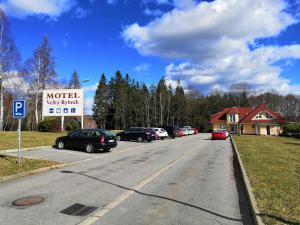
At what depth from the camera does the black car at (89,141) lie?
2300cm

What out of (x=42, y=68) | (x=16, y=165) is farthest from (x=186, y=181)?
(x=42, y=68)

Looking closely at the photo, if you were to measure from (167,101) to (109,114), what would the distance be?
59.6 feet

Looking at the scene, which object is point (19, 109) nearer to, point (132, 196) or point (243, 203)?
point (132, 196)

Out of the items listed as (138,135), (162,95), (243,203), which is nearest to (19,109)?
(243,203)

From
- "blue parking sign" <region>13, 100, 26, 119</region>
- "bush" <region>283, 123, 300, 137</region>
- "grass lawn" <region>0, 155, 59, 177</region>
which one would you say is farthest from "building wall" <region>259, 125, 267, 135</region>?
"blue parking sign" <region>13, 100, 26, 119</region>

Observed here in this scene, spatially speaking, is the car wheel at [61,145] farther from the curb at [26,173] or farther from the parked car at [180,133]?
Result: the parked car at [180,133]

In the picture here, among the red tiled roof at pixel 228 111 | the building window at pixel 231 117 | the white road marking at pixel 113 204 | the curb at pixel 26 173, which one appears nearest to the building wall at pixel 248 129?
the building window at pixel 231 117

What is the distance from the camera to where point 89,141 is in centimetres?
2311

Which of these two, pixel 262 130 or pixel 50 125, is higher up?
pixel 50 125

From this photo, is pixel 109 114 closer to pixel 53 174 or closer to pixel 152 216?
pixel 53 174

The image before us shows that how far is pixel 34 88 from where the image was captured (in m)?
49.0

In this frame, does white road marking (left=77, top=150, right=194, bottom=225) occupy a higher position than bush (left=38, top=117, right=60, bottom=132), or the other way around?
bush (left=38, top=117, right=60, bottom=132)

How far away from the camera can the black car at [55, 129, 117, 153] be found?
2300 cm

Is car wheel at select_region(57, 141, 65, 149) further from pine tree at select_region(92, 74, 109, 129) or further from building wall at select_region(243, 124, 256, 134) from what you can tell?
pine tree at select_region(92, 74, 109, 129)
